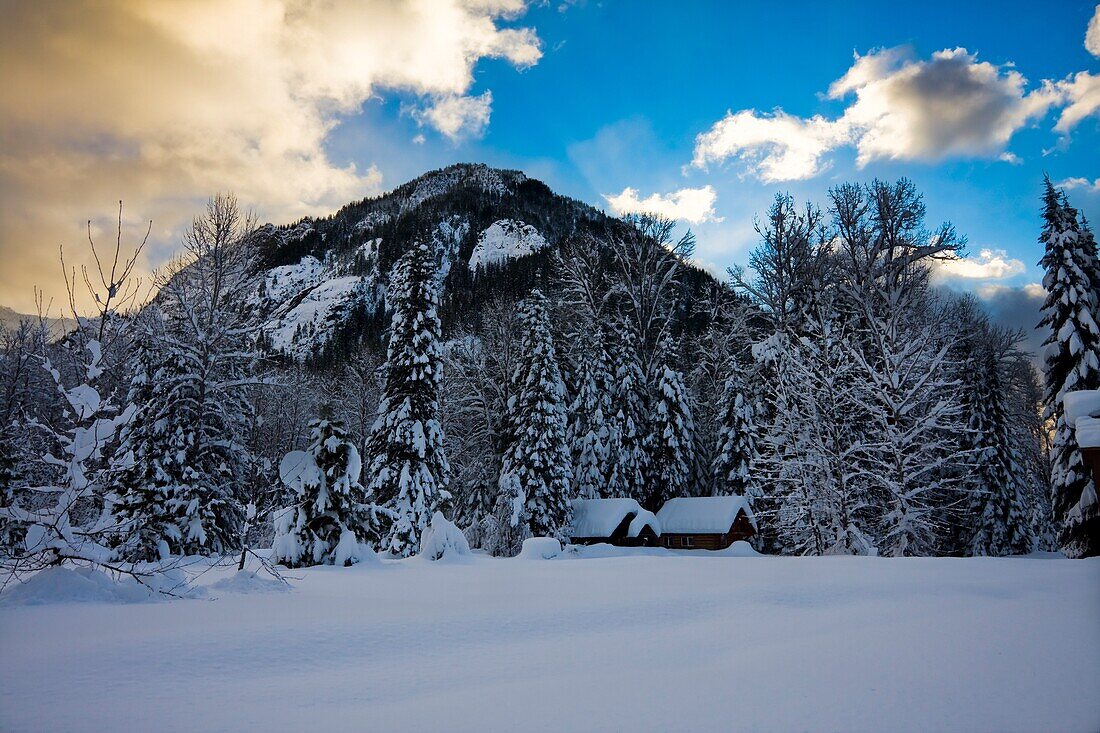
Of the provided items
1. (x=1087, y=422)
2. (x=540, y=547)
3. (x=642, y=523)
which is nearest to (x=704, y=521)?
(x=642, y=523)

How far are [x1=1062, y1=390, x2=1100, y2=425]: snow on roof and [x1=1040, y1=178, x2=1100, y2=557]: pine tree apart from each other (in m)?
16.0

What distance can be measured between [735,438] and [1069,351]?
1747 cm

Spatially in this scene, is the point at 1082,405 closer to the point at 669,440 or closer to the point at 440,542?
the point at 440,542

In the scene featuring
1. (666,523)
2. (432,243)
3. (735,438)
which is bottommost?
(666,523)

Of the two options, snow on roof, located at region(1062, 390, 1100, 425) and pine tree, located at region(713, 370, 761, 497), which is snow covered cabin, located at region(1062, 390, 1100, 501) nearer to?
snow on roof, located at region(1062, 390, 1100, 425)

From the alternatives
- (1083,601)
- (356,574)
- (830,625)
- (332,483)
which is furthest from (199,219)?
(1083,601)

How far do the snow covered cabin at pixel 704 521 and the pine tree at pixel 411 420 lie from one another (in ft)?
51.6

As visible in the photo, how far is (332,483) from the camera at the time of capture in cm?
1567

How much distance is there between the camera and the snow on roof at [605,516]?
32.8 m

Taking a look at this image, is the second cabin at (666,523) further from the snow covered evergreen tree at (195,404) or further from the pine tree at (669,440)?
the snow covered evergreen tree at (195,404)

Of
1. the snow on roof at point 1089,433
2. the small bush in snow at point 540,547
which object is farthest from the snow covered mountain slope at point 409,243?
the snow on roof at point 1089,433

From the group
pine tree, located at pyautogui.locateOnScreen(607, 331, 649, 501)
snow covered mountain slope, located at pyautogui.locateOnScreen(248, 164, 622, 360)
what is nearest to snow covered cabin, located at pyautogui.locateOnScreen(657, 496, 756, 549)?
pine tree, located at pyautogui.locateOnScreen(607, 331, 649, 501)

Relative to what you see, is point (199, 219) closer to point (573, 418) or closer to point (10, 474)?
point (10, 474)

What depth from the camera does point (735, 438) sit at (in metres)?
36.8
